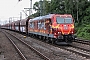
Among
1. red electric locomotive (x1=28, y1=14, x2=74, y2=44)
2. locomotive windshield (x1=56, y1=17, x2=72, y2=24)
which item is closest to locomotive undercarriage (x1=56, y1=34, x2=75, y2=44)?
red electric locomotive (x1=28, y1=14, x2=74, y2=44)

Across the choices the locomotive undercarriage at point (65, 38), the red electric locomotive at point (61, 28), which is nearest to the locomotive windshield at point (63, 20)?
the red electric locomotive at point (61, 28)

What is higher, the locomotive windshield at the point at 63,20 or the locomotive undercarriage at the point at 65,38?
the locomotive windshield at the point at 63,20

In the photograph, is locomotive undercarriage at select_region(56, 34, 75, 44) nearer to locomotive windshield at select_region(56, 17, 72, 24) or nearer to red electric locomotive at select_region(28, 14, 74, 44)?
red electric locomotive at select_region(28, 14, 74, 44)

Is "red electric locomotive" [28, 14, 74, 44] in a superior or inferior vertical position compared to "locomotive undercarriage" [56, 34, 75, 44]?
superior

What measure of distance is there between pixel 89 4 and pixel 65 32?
1309 inches

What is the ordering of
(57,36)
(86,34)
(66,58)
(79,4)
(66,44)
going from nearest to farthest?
(66,58)
(57,36)
(66,44)
(86,34)
(79,4)

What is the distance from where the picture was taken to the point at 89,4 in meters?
54.0

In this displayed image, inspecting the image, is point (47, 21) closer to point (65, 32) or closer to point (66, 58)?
point (65, 32)

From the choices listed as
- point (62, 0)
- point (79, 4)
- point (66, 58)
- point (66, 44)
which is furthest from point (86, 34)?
point (62, 0)

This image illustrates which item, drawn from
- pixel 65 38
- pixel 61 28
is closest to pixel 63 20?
pixel 61 28

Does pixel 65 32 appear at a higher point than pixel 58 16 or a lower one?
lower

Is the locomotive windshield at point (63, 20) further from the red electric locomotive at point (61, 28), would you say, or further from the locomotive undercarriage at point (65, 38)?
the locomotive undercarriage at point (65, 38)

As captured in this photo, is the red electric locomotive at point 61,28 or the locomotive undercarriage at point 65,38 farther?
the red electric locomotive at point 61,28

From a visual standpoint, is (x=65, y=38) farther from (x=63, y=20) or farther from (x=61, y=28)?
(x=63, y=20)
